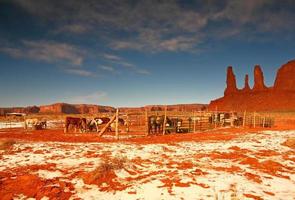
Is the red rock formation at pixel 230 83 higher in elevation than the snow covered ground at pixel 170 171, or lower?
higher

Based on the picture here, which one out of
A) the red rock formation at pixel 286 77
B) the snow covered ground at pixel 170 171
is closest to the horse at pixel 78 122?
the snow covered ground at pixel 170 171

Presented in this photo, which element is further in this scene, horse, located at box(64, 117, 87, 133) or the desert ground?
horse, located at box(64, 117, 87, 133)

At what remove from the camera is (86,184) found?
7301 millimetres

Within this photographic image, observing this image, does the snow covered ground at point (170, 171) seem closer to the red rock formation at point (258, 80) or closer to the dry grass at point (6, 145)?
the dry grass at point (6, 145)

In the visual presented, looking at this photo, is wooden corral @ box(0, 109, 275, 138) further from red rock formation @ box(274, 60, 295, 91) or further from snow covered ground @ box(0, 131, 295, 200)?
red rock formation @ box(274, 60, 295, 91)

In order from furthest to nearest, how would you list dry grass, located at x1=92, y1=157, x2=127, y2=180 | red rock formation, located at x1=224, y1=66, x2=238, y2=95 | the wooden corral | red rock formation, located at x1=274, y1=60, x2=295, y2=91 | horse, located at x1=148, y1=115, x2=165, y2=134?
red rock formation, located at x1=224, y1=66, x2=238, y2=95
red rock formation, located at x1=274, y1=60, x2=295, y2=91
horse, located at x1=148, y1=115, x2=165, y2=134
the wooden corral
dry grass, located at x1=92, y1=157, x2=127, y2=180

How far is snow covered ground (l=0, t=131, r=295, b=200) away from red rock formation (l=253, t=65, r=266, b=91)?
4425 inches

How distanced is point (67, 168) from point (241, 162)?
22.9ft

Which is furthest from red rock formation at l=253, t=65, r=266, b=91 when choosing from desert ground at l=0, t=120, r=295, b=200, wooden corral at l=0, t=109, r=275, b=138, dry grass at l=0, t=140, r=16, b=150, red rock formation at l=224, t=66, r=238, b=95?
dry grass at l=0, t=140, r=16, b=150

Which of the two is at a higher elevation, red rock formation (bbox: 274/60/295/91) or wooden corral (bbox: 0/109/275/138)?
red rock formation (bbox: 274/60/295/91)

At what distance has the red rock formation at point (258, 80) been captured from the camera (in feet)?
375

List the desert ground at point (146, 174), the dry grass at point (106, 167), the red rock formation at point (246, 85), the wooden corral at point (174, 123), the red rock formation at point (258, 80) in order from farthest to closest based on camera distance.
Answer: the red rock formation at point (246, 85)
the red rock formation at point (258, 80)
the wooden corral at point (174, 123)
the dry grass at point (106, 167)
the desert ground at point (146, 174)

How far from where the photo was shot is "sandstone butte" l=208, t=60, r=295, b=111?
93312mm

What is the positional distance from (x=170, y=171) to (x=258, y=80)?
120625 mm
